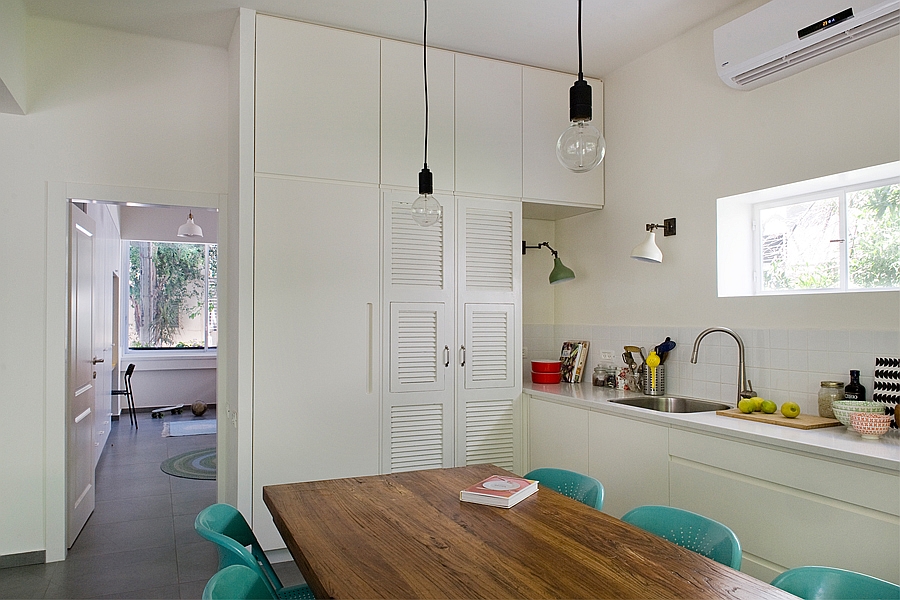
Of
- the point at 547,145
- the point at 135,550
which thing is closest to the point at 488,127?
the point at 547,145

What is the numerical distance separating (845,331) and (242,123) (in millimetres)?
3054

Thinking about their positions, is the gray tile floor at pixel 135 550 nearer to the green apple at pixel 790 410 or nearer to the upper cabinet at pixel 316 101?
the upper cabinet at pixel 316 101

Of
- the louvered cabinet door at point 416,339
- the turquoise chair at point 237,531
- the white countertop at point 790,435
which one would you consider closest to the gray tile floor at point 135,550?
the louvered cabinet door at point 416,339

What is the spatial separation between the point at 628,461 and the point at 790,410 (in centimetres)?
79

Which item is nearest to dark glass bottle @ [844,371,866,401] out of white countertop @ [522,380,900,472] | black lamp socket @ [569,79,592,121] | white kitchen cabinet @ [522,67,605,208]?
white countertop @ [522,380,900,472]

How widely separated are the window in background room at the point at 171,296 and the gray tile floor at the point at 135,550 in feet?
12.5

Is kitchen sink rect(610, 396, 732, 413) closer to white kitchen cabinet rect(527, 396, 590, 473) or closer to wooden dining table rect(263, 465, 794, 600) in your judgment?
white kitchen cabinet rect(527, 396, 590, 473)

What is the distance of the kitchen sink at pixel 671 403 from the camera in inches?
133

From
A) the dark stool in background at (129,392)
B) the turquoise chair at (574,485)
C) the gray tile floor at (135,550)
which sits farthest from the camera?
the dark stool in background at (129,392)

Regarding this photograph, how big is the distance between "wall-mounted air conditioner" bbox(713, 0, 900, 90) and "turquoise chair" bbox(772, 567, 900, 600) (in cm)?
213

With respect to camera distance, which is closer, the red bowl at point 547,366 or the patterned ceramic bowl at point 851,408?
the patterned ceramic bowl at point 851,408

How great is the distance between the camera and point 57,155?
3455 millimetres

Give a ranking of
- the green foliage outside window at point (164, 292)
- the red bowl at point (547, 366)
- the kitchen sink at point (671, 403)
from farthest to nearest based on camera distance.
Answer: the green foliage outside window at point (164, 292) < the red bowl at point (547, 366) < the kitchen sink at point (671, 403)

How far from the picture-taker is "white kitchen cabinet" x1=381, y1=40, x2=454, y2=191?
3.65 metres
